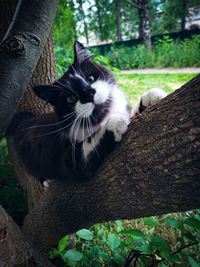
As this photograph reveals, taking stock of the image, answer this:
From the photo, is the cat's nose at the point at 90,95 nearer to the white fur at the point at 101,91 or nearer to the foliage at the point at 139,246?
the white fur at the point at 101,91

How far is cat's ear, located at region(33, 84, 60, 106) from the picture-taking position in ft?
5.09

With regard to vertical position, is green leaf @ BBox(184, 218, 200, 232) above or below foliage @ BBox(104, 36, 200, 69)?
below

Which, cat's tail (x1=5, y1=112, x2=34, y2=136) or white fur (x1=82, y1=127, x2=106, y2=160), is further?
cat's tail (x1=5, y1=112, x2=34, y2=136)

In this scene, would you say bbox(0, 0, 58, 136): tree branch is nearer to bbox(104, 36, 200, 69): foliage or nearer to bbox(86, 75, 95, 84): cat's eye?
bbox(86, 75, 95, 84): cat's eye

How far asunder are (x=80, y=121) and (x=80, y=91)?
0.18m

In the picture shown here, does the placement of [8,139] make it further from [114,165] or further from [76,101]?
[114,165]

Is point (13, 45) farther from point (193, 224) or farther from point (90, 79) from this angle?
point (193, 224)

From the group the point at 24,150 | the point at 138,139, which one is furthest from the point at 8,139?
the point at 138,139

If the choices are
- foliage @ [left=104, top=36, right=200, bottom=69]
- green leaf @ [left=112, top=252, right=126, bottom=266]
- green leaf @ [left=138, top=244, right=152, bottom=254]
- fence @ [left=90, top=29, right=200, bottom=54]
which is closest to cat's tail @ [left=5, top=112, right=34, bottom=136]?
green leaf @ [left=112, top=252, right=126, bottom=266]

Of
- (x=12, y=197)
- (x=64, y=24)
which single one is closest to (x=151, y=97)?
(x=12, y=197)

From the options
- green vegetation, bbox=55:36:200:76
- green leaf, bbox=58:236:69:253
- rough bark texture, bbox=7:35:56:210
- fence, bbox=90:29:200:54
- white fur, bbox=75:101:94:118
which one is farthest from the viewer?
fence, bbox=90:29:200:54

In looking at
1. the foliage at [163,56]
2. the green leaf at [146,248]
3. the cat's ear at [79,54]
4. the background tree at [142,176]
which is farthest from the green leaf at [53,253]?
the foliage at [163,56]

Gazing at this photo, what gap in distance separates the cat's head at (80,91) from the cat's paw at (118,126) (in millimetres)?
202

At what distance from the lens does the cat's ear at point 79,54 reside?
1.66m
